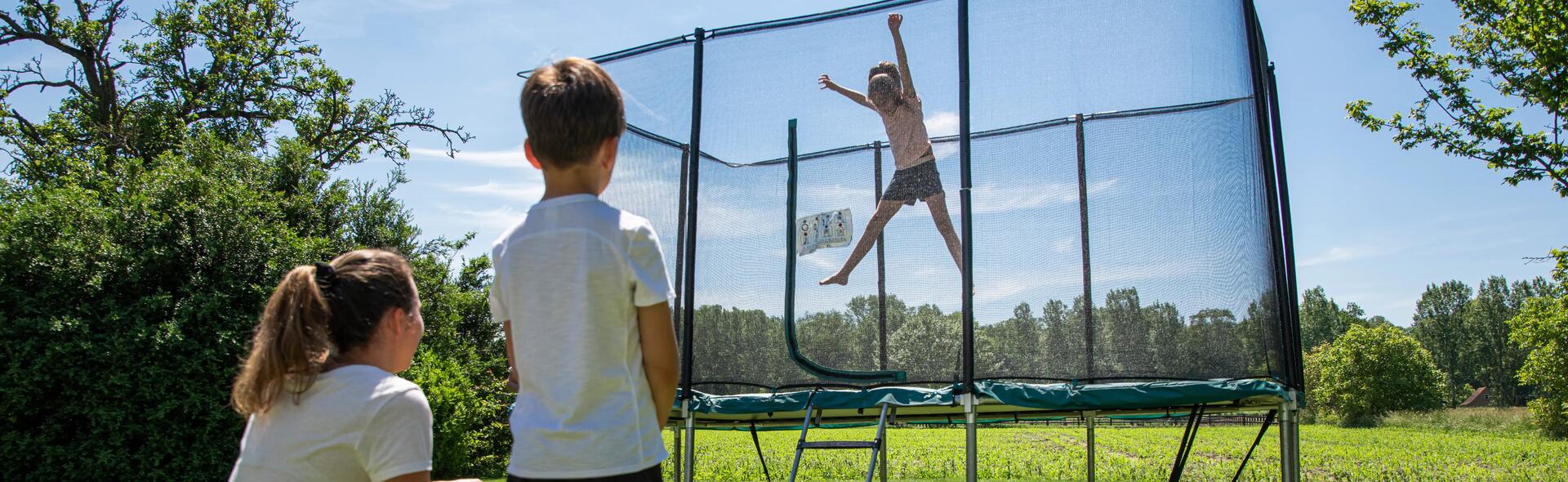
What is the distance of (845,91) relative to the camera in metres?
4.69

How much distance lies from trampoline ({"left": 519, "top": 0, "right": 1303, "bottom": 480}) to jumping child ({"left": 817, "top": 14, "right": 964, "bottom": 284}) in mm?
45

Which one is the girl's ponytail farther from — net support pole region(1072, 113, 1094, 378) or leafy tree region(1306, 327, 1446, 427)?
leafy tree region(1306, 327, 1446, 427)

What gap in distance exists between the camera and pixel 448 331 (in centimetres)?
1347

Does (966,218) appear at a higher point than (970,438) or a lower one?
higher

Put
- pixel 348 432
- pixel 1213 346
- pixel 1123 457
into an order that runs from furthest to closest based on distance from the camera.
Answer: pixel 1123 457 → pixel 1213 346 → pixel 348 432

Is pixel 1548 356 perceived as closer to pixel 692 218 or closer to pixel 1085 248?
pixel 1085 248

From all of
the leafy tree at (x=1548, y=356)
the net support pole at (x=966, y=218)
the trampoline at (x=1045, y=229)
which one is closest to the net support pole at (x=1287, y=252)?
the trampoline at (x=1045, y=229)

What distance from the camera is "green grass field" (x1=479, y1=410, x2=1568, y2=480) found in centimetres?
1182

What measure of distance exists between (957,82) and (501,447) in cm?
1122

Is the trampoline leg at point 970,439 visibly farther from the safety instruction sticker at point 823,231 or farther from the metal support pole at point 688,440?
the metal support pole at point 688,440

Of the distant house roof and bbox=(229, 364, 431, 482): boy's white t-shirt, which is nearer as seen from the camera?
bbox=(229, 364, 431, 482): boy's white t-shirt

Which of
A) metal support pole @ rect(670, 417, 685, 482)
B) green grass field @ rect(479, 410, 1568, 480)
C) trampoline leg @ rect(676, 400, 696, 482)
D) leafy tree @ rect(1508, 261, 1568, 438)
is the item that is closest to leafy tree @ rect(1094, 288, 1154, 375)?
trampoline leg @ rect(676, 400, 696, 482)

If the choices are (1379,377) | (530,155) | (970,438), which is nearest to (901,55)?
(970,438)

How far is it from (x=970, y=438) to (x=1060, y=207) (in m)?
1.20
